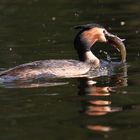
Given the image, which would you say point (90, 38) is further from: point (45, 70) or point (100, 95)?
point (100, 95)

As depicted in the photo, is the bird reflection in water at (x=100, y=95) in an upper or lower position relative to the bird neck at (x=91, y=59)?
lower

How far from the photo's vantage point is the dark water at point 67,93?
1030cm

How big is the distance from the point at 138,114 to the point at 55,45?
7239mm

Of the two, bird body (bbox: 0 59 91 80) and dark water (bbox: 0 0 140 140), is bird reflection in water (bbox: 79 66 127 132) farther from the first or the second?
bird body (bbox: 0 59 91 80)

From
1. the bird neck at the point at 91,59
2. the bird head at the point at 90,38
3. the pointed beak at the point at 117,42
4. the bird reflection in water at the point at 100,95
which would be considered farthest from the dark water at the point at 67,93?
the bird neck at the point at 91,59

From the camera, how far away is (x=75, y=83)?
45.5ft

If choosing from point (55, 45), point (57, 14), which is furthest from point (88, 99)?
point (57, 14)

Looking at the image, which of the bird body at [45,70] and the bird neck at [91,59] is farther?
the bird neck at [91,59]

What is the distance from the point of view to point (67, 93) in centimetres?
1278

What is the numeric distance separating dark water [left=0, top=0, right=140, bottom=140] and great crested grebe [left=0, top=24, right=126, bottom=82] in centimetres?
47

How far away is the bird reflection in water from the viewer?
36.3 ft

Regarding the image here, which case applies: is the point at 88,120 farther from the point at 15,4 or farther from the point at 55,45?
the point at 15,4

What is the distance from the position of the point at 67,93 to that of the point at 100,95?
22.8 inches

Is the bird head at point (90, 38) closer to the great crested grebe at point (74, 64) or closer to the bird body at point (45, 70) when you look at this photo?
the great crested grebe at point (74, 64)
